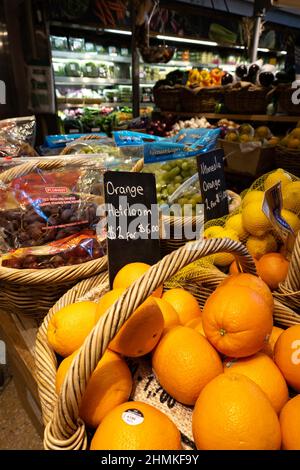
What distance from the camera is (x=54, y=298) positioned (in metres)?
0.90

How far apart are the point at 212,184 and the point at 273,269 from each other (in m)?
0.42

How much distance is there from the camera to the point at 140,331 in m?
0.57

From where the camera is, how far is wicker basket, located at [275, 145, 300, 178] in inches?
83.9

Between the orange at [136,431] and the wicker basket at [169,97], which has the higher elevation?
the wicker basket at [169,97]

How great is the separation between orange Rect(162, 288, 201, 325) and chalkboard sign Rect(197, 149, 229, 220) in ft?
1.50

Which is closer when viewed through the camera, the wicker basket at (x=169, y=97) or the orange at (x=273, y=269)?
the orange at (x=273, y=269)

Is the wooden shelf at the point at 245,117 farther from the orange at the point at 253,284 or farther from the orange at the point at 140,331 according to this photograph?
the orange at the point at 140,331

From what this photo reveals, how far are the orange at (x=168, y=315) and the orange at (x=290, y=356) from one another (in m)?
0.20

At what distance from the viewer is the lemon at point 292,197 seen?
96 centimetres

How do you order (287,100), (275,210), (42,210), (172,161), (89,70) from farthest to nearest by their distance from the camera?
(89,70) → (287,100) → (172,161) → (42,210) → (275,210)

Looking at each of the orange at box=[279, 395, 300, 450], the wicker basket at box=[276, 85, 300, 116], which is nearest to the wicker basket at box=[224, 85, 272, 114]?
the wicker basket at box=[276, 85, 300, 116]

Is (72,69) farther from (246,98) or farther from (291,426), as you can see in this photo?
(291,426)

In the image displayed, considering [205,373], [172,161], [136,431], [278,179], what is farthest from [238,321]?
[172,161]

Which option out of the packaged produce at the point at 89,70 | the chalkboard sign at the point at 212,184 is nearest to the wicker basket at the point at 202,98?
the packaged produce at the point at 89,70
